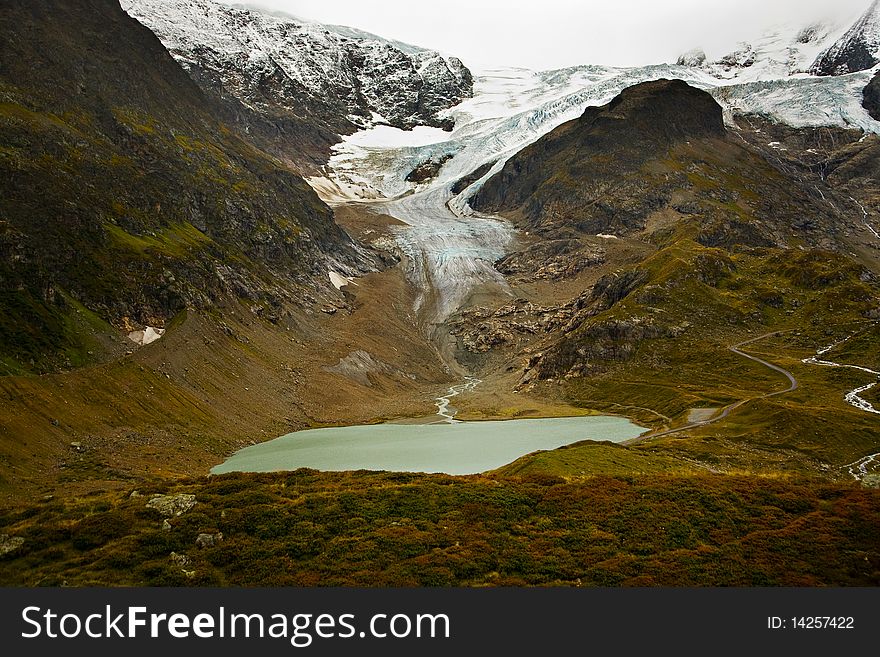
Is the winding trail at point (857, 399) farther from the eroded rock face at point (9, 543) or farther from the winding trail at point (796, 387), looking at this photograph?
the eroded rock face at point (9, 543)

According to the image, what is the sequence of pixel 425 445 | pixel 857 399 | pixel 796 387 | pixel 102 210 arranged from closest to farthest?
pixel 425 445 → pixel 857 399 → pixel 796 387 → pixel 102 210

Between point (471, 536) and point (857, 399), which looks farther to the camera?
point (857, 399)

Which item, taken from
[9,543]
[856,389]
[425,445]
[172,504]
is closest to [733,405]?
[856,389]

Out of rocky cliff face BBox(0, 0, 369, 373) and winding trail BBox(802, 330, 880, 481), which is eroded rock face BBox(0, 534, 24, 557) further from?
winding trail BBox(802, 330, 880, 481)

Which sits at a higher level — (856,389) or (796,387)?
(796,387)

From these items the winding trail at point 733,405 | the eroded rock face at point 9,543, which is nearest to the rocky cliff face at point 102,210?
the eroded rock face at point 9,543

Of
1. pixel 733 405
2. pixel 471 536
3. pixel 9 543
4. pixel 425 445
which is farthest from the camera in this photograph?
pixel 733 405

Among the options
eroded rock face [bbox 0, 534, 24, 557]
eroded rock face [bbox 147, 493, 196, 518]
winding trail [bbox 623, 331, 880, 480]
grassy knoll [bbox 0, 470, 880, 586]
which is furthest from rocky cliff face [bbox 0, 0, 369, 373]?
winding trail [bbox 623, 331, 880, 480]

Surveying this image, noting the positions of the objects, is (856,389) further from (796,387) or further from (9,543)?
(9,543)
